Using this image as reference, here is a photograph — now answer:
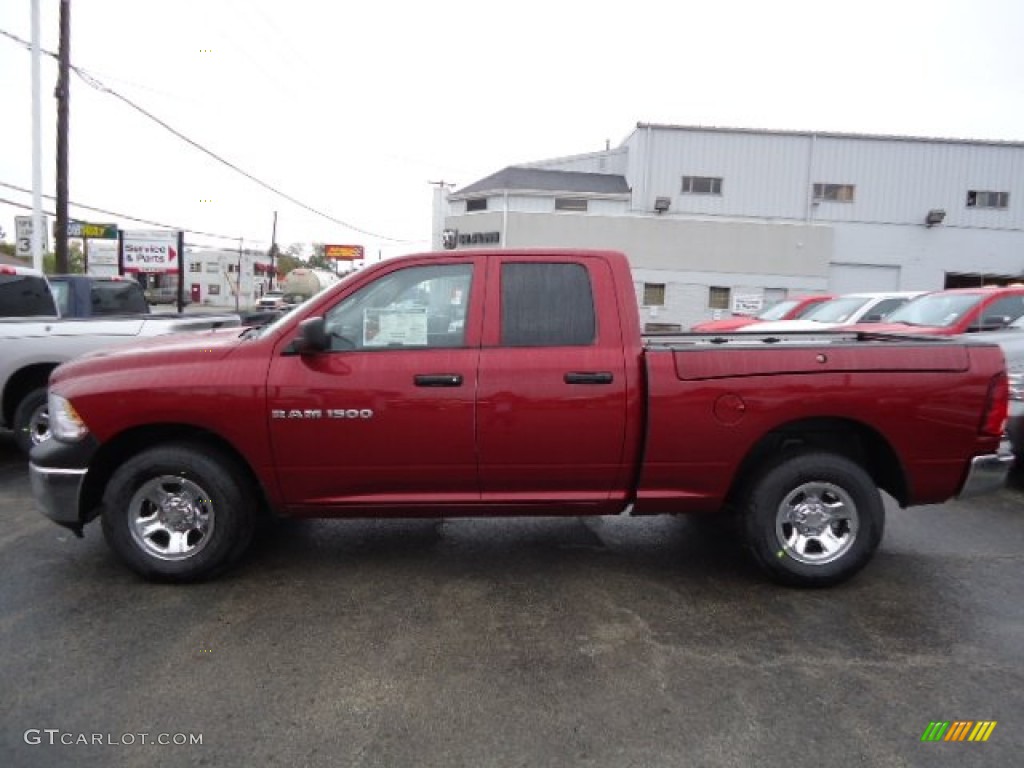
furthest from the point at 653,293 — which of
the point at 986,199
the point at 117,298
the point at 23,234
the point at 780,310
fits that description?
the point at 117,298

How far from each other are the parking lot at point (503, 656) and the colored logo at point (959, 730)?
0.12ft

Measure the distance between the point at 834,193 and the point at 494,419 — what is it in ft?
108

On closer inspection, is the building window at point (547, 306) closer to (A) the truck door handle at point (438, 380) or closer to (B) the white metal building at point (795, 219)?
(A) the truck door handle at point (438, 380)

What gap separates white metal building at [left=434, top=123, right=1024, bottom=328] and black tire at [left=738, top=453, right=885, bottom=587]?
90.7 ft

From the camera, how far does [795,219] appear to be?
32688 mm

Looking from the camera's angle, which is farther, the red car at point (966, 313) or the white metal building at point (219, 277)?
the white metal building at point (219, 277)

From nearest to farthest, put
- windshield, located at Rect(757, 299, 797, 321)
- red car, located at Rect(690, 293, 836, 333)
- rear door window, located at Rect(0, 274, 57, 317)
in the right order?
1. rear door window, located at Rect(0, 274, 57, 317)
2. red car, located at Rect(690, 293, 836, 333)
3. windshield, located at Rect(757, 299, 797, 321)

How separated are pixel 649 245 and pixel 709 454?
28761mm

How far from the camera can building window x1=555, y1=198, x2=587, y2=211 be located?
35469 mm

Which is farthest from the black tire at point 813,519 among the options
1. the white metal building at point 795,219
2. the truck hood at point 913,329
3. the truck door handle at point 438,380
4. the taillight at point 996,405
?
the white metal building at point 795,219

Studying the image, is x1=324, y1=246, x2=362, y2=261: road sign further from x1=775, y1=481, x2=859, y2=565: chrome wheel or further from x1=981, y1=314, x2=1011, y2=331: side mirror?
x1=775, y1=481, x2=859, y2=565: chrome wheel

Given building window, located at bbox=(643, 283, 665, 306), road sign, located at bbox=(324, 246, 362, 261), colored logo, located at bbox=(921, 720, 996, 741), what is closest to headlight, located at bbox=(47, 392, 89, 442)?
colored logo, located at bbox=(921, 720, 996, 741)

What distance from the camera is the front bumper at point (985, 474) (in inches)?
166

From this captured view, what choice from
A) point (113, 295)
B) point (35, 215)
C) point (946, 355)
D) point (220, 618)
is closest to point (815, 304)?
point (946, 355)
